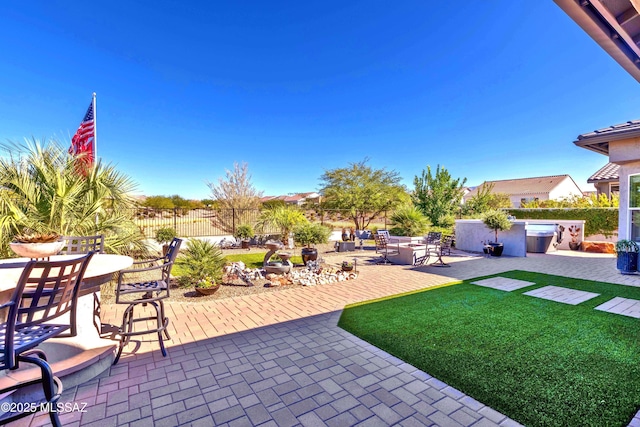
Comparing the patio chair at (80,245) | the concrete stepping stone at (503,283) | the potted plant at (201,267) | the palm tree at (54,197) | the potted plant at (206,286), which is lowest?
the concrete stepping stone at (503,283)

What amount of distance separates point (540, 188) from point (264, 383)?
3945 cm

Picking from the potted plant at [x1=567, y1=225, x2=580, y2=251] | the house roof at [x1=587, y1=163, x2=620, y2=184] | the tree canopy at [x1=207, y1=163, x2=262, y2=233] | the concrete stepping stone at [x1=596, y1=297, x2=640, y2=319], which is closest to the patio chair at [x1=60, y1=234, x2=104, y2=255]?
the concrete stepping stone at [x1=596, y1=297, x2=640, y2=319]

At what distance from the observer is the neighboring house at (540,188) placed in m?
31.2

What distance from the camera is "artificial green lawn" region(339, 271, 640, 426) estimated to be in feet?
7.17

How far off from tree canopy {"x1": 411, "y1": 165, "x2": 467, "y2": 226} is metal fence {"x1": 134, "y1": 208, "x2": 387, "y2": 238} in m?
2.60

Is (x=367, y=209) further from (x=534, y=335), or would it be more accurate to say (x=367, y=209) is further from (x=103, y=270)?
(x=103, y=270)

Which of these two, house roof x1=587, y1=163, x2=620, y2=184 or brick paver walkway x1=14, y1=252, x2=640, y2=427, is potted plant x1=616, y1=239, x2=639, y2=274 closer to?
house roof x1=587, y1=163, x2=620, y2=184

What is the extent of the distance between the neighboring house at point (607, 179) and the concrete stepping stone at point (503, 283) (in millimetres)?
9640

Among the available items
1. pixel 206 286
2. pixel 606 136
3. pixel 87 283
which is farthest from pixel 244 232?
pixel 606 136

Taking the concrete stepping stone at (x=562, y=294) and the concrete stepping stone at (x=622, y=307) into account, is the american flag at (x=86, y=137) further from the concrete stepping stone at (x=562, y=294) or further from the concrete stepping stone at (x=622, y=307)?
the concrete stepping stone at (x=622, y=307)

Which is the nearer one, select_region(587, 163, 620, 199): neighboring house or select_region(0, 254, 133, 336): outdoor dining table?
select_region(0, 254, 133, 336): outdoor dining table

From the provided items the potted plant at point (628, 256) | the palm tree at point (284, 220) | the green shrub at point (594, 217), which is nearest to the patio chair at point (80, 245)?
the palm tree at point (284, 220)

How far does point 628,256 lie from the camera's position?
7.13 metres

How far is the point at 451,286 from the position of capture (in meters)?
6.14
